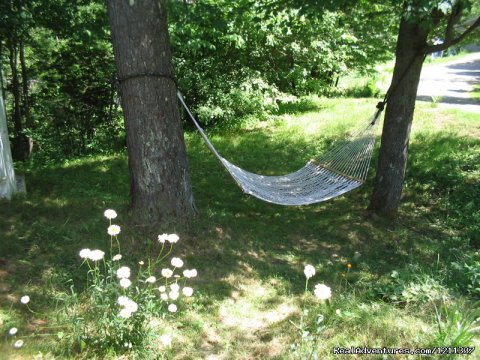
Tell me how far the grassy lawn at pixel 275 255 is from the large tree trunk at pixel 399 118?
0.91 ft

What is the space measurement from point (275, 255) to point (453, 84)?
388 inches

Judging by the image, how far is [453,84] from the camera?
11.0 metres

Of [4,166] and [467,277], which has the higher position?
[4,166]

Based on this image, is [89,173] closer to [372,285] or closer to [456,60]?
[372,285]

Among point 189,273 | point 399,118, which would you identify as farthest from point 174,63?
point 189,273

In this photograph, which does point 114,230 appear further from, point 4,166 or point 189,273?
point 4,166

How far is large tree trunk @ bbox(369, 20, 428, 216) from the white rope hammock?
15cm

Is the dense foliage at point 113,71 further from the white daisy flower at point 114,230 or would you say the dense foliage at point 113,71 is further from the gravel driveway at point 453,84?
the white daisy flower at point 114,230

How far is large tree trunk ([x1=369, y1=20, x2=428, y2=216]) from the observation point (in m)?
3.70

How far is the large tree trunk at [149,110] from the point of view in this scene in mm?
2846

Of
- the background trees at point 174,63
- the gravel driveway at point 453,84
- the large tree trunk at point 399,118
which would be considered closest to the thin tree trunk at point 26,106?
the background trees at point 174,63

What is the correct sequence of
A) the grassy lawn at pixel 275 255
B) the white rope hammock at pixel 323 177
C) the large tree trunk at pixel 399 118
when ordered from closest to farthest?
the grassy lawn at pixel 275 255 → the white rope hammock at pixel 323 177 → the large tree trunk at pixel 399 118

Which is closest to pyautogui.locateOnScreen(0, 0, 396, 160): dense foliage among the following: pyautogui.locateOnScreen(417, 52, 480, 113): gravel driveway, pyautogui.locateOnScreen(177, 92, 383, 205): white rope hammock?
pyautogui.locateOnScreen(177, 92, 383, 205): white rope hammock

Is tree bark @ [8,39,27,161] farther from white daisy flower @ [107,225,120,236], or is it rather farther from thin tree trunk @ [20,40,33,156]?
white daisy flower @ [107,225,120,236]
